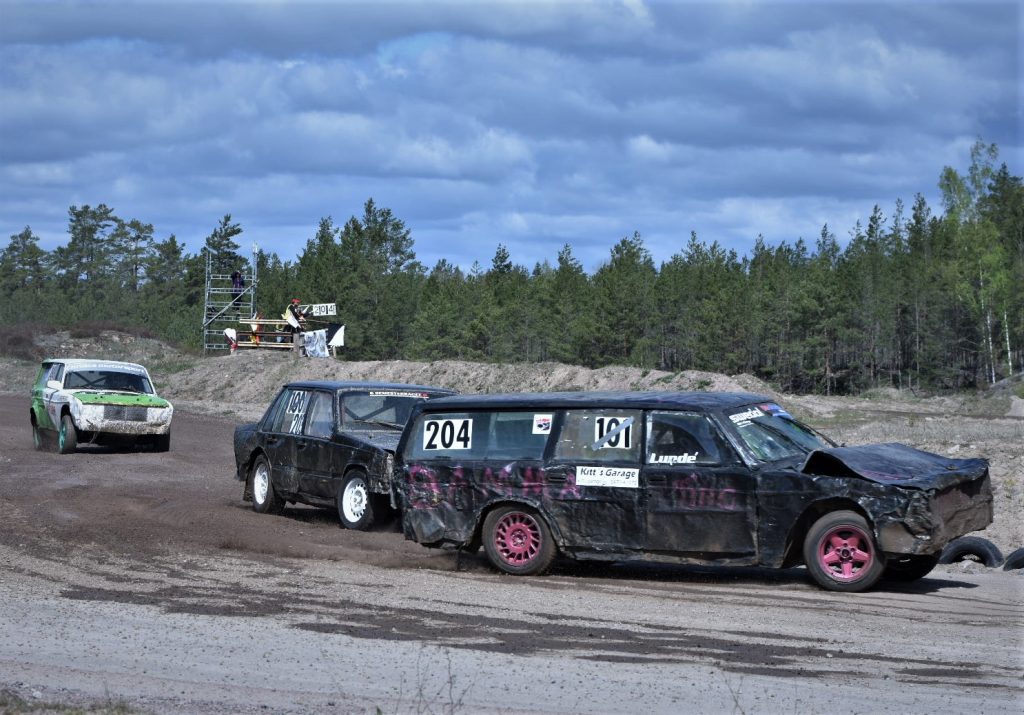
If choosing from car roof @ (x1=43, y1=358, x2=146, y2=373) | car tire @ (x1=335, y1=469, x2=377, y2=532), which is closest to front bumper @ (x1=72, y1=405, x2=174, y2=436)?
car roof @ (x1=43, y1=358, x2=146, y2=373)

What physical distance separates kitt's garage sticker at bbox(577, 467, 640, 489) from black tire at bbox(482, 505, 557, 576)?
581 millimetres

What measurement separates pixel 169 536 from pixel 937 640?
→ 8.49 m

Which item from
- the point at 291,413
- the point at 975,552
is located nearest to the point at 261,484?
the point at 291,413

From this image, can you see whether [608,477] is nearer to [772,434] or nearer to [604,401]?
[604,401]

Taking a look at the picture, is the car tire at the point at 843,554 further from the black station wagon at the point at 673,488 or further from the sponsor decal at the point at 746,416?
the sponsor decal at the point at 746,416

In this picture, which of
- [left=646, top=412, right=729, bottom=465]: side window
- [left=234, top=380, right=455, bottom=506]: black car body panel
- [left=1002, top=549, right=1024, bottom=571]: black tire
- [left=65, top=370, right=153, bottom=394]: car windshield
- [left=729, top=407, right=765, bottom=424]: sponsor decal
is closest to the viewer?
[left=646, top=412, right=729, bottom=465]: side window

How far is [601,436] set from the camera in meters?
11.1

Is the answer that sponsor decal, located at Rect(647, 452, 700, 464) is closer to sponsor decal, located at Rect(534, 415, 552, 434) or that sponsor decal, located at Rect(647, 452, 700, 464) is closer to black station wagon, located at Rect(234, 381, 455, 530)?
sponsor decal, located at Rect(534, 415, 552, 434)

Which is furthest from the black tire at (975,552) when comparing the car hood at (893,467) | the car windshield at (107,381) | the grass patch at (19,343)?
the grass patch at (19,343)

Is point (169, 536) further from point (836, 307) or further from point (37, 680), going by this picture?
point (836, 307)

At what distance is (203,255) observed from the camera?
116188 mm

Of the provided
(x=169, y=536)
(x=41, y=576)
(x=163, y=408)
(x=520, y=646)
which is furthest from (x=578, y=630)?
(x=163, y=408)

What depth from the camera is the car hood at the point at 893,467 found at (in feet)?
32.4

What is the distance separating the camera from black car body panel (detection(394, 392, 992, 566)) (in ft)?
32.6
